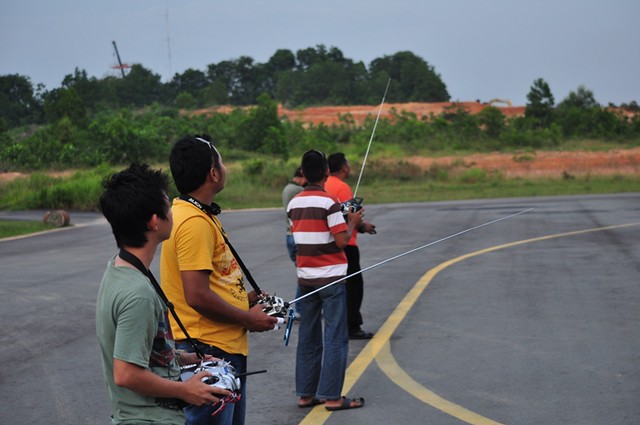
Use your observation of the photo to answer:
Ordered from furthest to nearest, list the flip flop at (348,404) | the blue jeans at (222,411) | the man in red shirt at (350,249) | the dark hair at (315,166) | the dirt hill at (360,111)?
1. the dirt hill at (360,111)
2. the man in red shirt at (350,249)
3. the dark hair at (315,166)
4. the flip flop at (348,404)
5. the blue jeans at (222,411)

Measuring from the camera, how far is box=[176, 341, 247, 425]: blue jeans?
184 inches

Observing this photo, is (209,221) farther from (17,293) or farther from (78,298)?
(17,293)

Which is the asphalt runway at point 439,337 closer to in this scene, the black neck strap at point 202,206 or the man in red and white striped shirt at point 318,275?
the man in red and white striped shirt at point 318,275

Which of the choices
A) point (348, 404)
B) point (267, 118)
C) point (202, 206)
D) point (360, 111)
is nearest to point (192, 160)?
point (202, 206)

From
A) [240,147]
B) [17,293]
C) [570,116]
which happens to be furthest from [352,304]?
[570,116]

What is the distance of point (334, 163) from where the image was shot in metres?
10.3

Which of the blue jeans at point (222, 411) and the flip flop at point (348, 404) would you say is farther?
the flip flop at point (348, 404)

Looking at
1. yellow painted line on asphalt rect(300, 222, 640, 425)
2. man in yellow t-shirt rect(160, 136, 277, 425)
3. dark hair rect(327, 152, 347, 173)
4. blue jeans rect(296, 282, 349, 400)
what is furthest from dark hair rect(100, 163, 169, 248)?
dark hair rect(327, 152, 347, 173)

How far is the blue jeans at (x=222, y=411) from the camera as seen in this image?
15.3ft

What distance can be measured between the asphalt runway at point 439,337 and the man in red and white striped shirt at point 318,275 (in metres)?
0.27

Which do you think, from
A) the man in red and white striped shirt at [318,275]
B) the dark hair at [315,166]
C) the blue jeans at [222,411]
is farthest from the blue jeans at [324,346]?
the blue jeans at [222,411]

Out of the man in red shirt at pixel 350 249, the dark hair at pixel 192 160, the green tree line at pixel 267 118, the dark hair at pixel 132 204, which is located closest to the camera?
the dark hair at pixel 132 204

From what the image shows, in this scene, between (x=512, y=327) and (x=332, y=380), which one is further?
(x=512, y=327)

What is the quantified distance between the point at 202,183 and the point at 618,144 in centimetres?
6477
